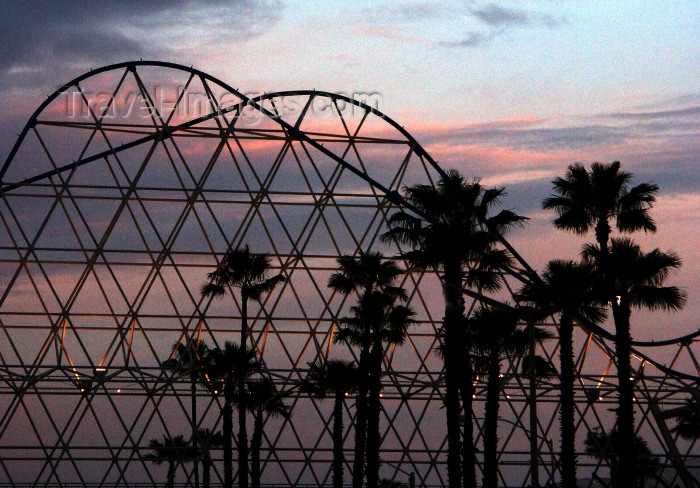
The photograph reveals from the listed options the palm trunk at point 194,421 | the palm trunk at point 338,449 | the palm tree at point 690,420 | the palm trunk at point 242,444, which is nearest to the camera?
the palm trunk at point 338,449

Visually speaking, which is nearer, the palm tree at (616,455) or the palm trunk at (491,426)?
the palm trunk at (491,426)

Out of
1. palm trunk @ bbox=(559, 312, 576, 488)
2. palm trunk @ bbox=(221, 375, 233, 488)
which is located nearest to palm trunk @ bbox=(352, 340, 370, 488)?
palm trunk @ bbox=(221, 375, 233, 488)

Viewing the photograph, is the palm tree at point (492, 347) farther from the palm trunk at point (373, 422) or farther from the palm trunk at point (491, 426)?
the palm trunk at point (373, 422)

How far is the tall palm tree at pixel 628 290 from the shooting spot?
28.2 meters

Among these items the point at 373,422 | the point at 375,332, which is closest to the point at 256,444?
the point at 373,422

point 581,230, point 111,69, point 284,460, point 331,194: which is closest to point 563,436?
point 581,230

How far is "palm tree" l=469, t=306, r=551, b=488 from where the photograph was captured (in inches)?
1120

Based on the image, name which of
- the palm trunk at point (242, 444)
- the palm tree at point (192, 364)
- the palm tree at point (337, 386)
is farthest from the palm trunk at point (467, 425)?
the palm tree at point (192, 364)

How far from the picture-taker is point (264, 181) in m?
40.9

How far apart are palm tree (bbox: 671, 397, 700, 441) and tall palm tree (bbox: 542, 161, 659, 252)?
9455 millimetres

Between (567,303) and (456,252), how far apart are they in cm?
293

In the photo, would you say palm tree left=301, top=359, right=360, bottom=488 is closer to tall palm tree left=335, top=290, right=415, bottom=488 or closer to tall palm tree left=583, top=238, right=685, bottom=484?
tall palm tree left=335, top=290, right=415, bottom=488

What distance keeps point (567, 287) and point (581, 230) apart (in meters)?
1.58

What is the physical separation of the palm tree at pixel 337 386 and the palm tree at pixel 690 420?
9623mm
